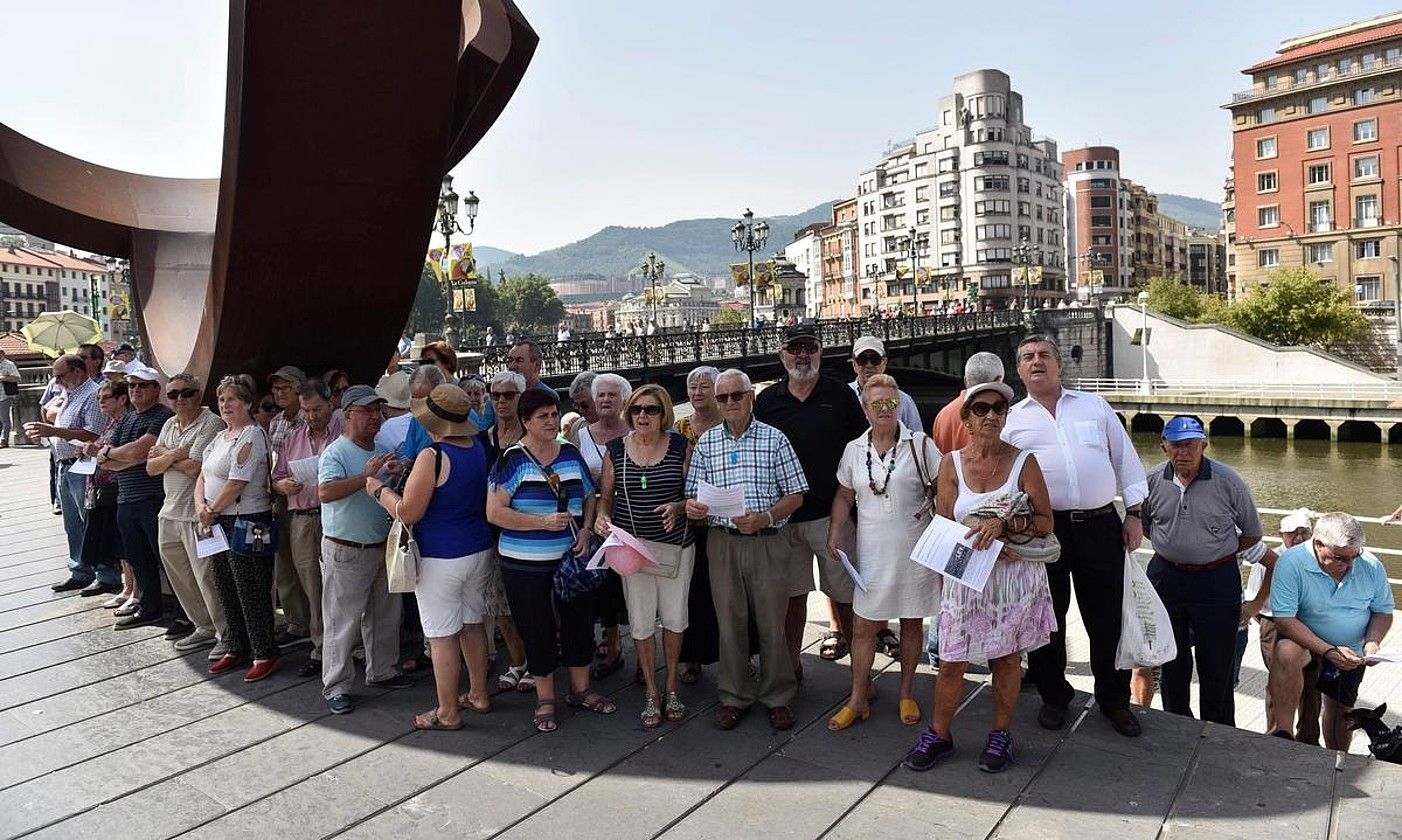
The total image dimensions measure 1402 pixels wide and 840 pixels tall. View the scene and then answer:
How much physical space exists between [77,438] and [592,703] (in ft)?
15.6

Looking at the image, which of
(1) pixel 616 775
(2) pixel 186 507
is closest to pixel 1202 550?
(1) pixel 616 775

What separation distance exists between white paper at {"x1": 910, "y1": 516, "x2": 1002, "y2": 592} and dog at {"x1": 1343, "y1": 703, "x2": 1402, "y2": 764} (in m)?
1.89

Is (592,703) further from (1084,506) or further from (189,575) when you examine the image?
(189,575)

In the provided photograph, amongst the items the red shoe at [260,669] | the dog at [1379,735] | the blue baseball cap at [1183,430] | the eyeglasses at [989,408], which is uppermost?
the eyeglasses at [989,408]

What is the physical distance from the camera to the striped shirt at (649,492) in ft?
14.4

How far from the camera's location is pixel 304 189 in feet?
18.0

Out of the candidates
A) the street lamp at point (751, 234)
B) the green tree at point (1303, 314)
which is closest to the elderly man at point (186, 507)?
the street lamp at point (751, 234)

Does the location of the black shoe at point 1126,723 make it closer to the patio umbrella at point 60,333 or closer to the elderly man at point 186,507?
the elderly man at point 186,507

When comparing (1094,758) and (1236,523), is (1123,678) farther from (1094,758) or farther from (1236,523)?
(1236,523)

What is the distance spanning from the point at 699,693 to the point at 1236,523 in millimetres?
2827

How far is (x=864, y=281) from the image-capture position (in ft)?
354

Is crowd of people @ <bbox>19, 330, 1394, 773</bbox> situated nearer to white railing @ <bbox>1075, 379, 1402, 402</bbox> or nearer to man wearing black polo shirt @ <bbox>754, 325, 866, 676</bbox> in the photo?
man wearing black polo shirt @ <bbox>754, 325, 866, 676</bbox>

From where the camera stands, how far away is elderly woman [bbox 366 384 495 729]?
4301 millimetres

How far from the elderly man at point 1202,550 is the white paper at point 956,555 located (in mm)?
1479
